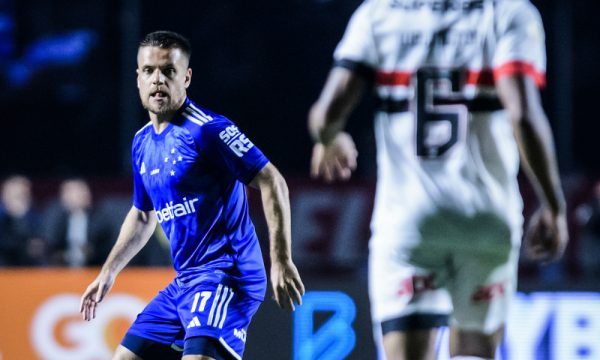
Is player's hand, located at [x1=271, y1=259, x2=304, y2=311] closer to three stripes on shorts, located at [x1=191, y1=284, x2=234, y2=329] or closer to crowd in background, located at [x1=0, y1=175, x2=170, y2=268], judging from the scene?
three stripes on shorts, located at [x1=191, y1=284, x2=234, y2=329]

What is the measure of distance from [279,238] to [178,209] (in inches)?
23.3

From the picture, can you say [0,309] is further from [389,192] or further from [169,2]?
[169,2]

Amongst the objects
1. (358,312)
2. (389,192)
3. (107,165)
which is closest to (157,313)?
(389,192)

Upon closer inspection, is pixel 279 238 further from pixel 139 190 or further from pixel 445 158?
pixel 445 158

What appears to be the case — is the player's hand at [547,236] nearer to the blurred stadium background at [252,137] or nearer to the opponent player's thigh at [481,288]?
the opponent player's thigh at [481,288]

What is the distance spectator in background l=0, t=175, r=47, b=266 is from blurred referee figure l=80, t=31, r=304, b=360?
5966 mm

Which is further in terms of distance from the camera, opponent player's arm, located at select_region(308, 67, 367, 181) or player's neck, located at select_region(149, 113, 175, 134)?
player's neck, located at select_region(149, 113, 175, 134)

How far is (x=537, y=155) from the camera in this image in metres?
3.41

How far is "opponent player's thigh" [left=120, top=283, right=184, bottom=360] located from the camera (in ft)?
15.9

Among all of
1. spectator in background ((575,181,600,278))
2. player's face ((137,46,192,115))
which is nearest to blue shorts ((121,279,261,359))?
player's face ((137,46,192,115))

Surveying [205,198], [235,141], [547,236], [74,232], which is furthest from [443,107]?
[74,232]

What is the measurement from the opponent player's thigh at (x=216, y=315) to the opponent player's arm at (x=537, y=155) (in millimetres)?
1702

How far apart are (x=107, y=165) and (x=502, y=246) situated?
15.5 metres

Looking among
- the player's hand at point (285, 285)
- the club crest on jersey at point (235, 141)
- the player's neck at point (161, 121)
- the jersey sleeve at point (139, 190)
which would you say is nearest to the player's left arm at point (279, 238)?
the player's hand at point (285, 285)
